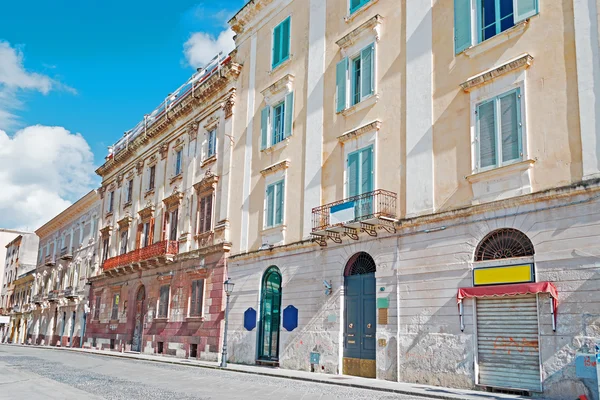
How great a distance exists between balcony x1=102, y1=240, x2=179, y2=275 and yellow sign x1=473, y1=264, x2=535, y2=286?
1822cm

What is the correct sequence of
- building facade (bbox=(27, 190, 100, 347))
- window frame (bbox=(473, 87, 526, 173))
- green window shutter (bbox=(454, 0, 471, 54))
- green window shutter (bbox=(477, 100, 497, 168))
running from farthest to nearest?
building facade (bbox=(27, 190, 100, 347)) → green window shutter (bbox=(454, 0, 471, 54)) → green window shutter (bbox=(477, 100, 497, 168)) → window frame (bbox=(473, 87, 526, 173))

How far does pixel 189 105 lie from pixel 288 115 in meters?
9.55

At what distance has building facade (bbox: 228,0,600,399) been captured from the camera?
13.4m

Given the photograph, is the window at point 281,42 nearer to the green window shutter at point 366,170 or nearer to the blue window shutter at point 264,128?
the blue window shutter at point 264,128

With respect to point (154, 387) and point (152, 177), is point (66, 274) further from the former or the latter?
point (154, 387)

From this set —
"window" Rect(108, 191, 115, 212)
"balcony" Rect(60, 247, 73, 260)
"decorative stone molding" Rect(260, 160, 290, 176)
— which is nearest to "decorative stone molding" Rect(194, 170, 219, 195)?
"decorative stone molding" Rect(260, 160, 290, 176)

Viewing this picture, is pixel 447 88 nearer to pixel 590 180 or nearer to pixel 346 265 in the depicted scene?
pixel 590 180

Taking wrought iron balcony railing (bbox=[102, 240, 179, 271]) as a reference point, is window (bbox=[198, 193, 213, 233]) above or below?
above

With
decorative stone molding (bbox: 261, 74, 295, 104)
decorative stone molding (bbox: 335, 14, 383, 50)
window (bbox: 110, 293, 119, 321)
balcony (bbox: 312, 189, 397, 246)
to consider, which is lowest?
window (bbox: 110, 293, 119, 321)

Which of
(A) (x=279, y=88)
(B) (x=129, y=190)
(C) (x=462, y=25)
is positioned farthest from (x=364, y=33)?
(B) (x=129, y=190)

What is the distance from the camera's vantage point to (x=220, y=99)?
28.5 m

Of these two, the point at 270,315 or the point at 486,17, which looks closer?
the point at 486,17

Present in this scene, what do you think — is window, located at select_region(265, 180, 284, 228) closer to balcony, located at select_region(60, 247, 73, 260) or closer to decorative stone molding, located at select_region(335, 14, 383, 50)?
decorative stone molding, located at select_region(335, 14, 383, 50)

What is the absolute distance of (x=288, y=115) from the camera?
23172 mm
